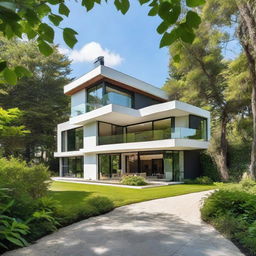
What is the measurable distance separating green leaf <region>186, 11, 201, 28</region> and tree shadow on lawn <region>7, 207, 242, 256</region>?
372 cm

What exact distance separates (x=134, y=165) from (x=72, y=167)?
6862 mm

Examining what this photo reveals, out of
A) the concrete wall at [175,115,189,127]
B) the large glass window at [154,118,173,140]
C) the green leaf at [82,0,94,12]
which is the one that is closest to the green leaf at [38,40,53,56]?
the green leaf at [82,0,94,12]

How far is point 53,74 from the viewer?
3294 cm

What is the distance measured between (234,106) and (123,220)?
49.5ft

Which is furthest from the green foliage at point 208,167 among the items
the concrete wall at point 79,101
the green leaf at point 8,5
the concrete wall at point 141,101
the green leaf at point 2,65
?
the green leaf at point 8,5

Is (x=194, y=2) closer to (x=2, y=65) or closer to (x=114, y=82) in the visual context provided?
(x=2, y=65)

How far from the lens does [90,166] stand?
20438mm

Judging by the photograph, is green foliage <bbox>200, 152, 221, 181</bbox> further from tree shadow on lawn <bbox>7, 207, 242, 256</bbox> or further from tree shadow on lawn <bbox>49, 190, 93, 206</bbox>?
tree shadow on lawn <bbox>7, 207, 242, 256</bbox>

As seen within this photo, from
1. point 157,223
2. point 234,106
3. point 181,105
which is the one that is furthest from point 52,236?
point 234,106

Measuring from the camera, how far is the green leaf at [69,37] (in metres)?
1.51

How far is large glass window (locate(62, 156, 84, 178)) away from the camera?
2259cm

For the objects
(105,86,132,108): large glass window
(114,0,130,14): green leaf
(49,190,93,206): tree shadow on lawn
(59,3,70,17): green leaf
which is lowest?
(49,190,93,206): tree shadow on lawn

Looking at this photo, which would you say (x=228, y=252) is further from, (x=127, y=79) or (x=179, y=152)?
(x=127, y=79)

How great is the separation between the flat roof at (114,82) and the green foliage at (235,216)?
13.6 metres
